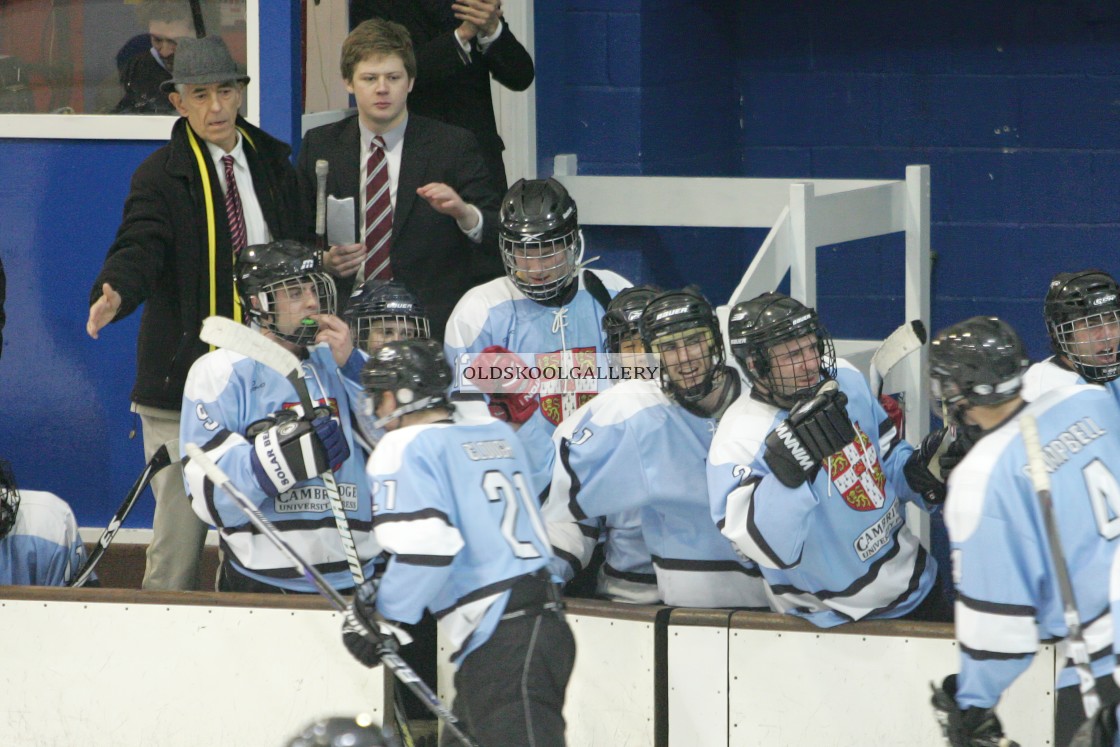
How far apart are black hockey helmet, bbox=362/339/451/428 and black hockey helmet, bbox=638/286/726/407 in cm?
50

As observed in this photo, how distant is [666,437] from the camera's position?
12.0ft

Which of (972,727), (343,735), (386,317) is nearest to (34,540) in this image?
(386,317)

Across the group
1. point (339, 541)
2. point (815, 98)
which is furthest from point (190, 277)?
point (815, 98)

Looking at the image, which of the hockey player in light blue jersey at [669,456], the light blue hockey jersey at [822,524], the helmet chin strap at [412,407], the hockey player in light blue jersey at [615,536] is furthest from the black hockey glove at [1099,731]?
the helmet chin strap at [412,407]

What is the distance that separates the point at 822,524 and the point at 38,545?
1.99 meters

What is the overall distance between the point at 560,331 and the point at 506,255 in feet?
0.79

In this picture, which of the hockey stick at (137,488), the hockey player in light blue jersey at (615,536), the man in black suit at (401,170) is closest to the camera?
the hockey player in light blue jersey at (615,536)

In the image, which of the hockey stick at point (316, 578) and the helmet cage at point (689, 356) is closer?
the hockey stick at point (316, 578)

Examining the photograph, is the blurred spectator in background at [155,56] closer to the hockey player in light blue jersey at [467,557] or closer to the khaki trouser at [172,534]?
the khaki trouser at [172,534]

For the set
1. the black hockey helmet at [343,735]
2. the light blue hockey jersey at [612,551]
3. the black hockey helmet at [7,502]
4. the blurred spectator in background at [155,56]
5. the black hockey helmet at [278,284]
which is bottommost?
the black hockey helmet at [343,735]

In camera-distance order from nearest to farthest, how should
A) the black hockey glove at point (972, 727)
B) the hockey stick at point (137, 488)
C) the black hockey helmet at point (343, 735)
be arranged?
the black hockey helmet at point (343, 735), the black hockey glove at point (972, 727), the hockey stick at point (137, 488)

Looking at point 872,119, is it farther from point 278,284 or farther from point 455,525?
point 455,525

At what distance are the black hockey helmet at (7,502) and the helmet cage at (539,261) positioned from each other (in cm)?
135

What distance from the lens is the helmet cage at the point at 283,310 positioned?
375cm
